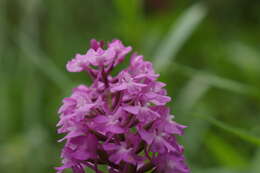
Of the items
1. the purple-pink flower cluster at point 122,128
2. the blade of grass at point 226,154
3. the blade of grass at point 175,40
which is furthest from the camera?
the blade of grass at point 175,40

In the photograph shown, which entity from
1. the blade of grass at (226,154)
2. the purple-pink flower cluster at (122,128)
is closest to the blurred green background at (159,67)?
the blade of grass at (226,154)

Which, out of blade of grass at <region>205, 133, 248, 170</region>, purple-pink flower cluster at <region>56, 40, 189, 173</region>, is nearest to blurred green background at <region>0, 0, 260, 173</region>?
blade of grass at <region>205, 133, 248, 170</region>

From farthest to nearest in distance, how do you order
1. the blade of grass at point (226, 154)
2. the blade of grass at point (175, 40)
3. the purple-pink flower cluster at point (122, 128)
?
the blade of grass at point (175, 40), the blade of grass at point (226, 154), the purple-pink flower cluster at point (122, 128)

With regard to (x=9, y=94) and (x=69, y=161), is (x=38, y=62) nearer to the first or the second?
(x=9, y=94)

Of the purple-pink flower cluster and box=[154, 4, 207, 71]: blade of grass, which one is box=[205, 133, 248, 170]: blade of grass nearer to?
box=[154, 4, 207, 71]: blade of grass

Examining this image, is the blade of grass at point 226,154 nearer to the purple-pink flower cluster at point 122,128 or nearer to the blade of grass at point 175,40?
the blade of grass at point 175,40

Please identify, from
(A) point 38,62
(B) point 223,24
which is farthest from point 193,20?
(B) point 223,24

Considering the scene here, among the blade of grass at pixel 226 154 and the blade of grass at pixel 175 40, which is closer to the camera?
the blade of grass at pixel 226 154

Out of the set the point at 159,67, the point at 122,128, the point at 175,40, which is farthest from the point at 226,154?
the point at 122,128
